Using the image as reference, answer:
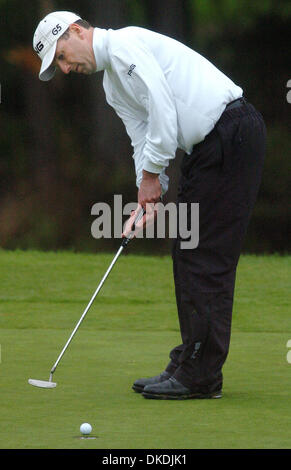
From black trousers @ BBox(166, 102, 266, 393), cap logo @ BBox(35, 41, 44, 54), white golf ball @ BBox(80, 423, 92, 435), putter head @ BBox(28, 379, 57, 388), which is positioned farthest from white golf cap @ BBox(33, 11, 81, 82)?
white golf ball @ BBox(80, 423, 92, 435)

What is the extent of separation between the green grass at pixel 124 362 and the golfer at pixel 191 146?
215 mm

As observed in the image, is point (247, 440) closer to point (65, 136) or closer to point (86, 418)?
point (86, 418)

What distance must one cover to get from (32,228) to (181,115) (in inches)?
380

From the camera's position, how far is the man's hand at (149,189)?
421 centimetres

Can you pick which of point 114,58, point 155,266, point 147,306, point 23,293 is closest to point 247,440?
point 114,58

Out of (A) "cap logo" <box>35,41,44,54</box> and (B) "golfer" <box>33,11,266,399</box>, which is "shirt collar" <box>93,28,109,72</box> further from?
(A) "cap logo" <box>35,41,44,54</box>

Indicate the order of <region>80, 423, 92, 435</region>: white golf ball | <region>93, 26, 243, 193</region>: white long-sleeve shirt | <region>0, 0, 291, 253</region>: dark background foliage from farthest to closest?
<region>0, 0, 291, 253</region>: dark background foliage
<region>93, 26, 243, 193</region>: white long-sleeve shirt
<region>80, 423, 92, 435</region>: white golf ball

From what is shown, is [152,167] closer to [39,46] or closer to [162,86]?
[162,86]

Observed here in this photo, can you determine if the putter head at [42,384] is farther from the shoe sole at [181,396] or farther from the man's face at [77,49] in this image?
the man's face at [77,49]

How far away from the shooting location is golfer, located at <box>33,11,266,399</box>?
13.4 feet

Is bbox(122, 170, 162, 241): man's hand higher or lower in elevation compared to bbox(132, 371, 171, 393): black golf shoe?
higher

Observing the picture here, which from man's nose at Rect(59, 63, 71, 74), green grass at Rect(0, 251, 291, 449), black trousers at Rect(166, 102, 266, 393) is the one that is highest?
man's nose at Rect(59, 63, 71, 74)

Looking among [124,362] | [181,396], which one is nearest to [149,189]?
[181,396]

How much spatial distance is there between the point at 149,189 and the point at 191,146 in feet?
0.73
